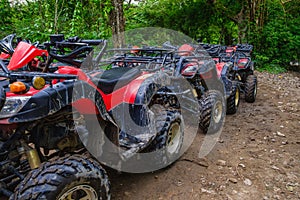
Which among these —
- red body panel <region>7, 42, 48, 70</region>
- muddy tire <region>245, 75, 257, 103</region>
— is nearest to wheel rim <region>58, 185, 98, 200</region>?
red body panel <region>7, 42, 48, 70</region>

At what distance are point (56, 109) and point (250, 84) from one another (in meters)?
5.07

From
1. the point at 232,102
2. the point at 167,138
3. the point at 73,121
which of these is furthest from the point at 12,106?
the point at 232,102

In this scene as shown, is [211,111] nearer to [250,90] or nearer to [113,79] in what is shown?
[113,79]

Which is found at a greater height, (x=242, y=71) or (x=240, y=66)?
(x=240, y=66)

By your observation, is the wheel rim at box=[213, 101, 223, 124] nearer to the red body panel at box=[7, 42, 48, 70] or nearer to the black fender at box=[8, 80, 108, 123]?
the black fender at box=[8, 80, 108, 123]

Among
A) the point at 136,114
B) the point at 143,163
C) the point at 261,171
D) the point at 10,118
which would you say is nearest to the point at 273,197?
the point at 261,171

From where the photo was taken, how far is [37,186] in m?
1.74

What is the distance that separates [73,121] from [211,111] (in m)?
2.47

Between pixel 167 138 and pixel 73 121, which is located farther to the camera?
pixel 167 138

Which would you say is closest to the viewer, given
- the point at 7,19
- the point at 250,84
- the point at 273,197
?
the point at 273,197

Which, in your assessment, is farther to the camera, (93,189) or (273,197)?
(273,197)

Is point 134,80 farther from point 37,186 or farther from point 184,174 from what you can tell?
point 37,186

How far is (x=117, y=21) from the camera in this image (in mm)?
6121

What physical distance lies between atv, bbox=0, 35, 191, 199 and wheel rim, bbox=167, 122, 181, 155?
1.2 inches
